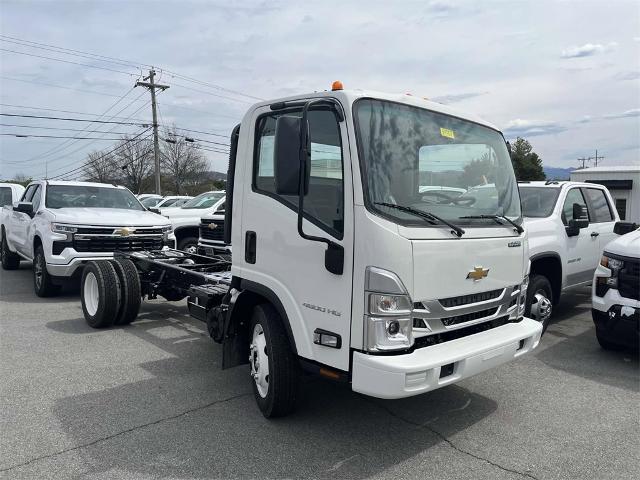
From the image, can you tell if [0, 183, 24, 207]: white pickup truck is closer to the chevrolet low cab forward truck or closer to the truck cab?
the chevrolet low cab forward truck

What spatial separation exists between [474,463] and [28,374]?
4.30 m

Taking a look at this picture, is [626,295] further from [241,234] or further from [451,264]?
[241,234]

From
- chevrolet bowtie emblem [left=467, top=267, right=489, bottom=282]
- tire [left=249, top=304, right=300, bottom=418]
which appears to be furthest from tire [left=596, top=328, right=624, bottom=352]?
tire [left=249, top=304, right=300, bottom=418]

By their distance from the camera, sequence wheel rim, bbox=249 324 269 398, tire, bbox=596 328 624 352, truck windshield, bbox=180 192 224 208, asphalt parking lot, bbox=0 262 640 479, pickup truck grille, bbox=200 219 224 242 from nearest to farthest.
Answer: asphalt parking lot, bbox=0 262 640 479
wheel rim, bbox=249 324 269 398
tire, bbox=596 328 624 352
pickup truck grille, bbox=200 219 224 242
truck windshield, bbox=180 192 224 208

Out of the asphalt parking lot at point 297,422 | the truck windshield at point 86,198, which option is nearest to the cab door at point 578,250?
the asphalt parking lot at point 297,422

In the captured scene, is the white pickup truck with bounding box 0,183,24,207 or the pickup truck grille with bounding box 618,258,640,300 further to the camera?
the white pickup truck with bounding box 0,183,24,207

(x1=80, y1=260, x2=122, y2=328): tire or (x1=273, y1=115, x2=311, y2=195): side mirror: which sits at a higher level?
(x1=273, y1=115, x2=311, y2=195): side mirror

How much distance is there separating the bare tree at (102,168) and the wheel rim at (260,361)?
224ft

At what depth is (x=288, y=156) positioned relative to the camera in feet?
11.3

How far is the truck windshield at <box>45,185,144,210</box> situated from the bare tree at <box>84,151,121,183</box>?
61.6 meters

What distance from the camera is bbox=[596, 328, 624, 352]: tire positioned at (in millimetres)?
5922

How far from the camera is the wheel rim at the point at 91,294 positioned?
7.01m

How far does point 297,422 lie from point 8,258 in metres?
11.1

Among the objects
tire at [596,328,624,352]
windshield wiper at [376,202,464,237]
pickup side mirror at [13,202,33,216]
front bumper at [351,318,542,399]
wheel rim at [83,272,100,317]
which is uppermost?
windshield wiper at [376,202,464,237]
